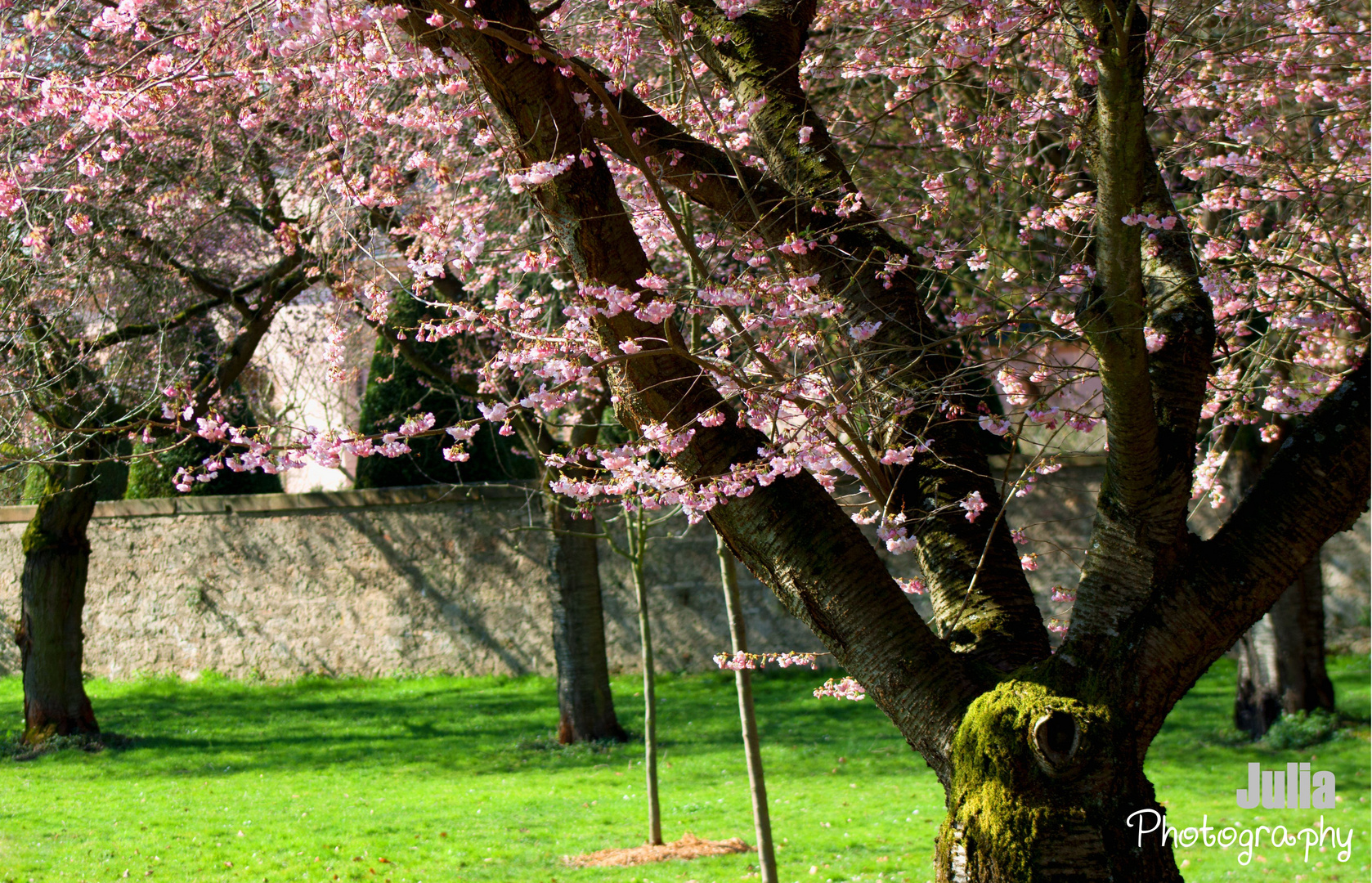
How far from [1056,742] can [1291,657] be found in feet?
20.6

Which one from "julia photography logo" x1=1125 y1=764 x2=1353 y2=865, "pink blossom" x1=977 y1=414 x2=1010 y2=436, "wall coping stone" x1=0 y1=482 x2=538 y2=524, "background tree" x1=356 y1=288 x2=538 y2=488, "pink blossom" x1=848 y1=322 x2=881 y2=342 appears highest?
"background tree" x1=356 y1=288 x2=538 y2=488

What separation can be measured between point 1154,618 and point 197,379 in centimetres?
746

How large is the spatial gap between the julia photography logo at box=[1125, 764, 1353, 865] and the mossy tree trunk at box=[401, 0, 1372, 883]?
7.72 ft

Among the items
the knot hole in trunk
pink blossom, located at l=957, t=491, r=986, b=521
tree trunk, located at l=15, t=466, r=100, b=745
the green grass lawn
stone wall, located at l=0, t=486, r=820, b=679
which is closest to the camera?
the knot hole in trunk

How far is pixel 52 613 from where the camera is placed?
891 cm

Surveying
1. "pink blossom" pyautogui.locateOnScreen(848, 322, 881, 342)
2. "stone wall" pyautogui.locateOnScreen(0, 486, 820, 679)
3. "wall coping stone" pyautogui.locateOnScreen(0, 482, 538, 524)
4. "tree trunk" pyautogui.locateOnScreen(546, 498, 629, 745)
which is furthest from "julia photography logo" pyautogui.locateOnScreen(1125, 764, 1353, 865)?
"wall coping stone" pyautogui.locateOnScreen(0, 482, 538, 524)

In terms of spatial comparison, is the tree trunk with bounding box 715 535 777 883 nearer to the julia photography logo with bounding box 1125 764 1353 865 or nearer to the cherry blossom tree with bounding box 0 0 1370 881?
the cherry blossom tree with bounding box 0 0 1370 881

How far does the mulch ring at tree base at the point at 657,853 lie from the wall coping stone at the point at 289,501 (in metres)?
4.95

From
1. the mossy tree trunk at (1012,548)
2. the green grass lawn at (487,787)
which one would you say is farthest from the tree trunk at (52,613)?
the mossy tree trunk at (1012,548)

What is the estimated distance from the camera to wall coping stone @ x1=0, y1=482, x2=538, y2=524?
1098 cm

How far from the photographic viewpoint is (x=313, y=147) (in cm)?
677

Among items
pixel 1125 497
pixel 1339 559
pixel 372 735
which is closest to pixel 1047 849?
pixel 1125 497

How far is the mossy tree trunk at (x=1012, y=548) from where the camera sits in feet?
9.14

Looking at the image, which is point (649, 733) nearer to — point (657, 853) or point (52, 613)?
point (657, 853)
